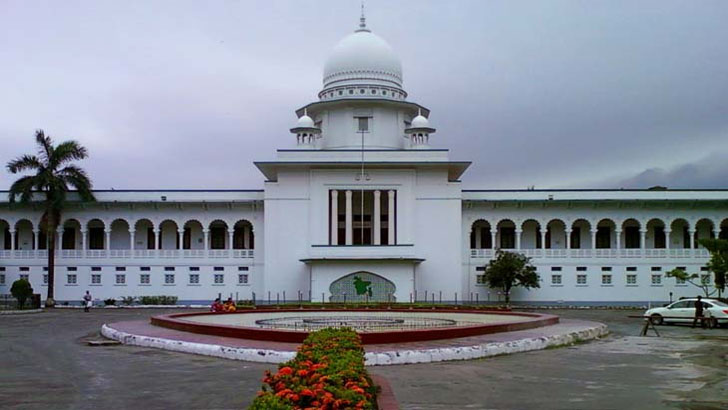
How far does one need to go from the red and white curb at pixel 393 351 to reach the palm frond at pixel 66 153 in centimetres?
3027

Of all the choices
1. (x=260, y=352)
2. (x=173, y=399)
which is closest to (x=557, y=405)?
(x=173, y=399)

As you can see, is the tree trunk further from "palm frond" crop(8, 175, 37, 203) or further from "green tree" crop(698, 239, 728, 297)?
"green tree" crop(698, 239, 728, 297)

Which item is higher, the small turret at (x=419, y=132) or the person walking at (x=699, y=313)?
the small turret at (x=419, y=132)

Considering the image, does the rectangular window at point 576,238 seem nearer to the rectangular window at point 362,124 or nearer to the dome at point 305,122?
Answer: the rectangular window at point 362,124

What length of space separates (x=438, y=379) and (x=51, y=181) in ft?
134

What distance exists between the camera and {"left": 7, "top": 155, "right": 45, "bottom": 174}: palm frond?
49.1m

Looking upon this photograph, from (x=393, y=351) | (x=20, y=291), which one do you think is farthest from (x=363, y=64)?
(x=393, y=351)

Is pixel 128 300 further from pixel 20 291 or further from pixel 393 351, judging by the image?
pixel 393 351

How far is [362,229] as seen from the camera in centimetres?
5112

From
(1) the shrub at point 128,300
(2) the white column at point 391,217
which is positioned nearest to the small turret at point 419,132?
(2) the white column at point 391,217

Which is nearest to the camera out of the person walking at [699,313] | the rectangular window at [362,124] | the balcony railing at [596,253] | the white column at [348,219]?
the person walking at [699,313]

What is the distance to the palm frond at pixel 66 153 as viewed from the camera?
49.9 meters

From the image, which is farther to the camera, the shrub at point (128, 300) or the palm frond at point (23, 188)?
the shrub at point (128, 300)

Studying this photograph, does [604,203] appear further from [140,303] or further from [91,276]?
[91,276]
